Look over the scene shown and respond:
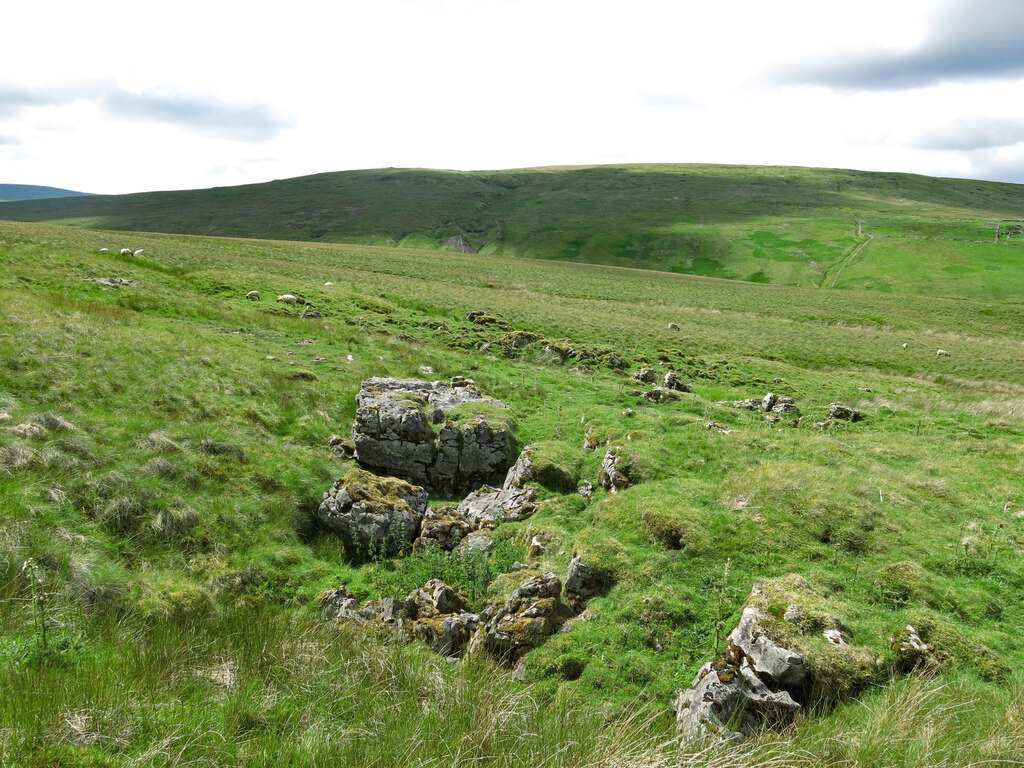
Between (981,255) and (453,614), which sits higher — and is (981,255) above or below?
above

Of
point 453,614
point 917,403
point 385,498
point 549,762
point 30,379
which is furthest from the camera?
point 917,403

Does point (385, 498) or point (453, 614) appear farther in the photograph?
point (385, 498)

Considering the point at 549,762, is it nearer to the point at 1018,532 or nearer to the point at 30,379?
the point at 1018,532

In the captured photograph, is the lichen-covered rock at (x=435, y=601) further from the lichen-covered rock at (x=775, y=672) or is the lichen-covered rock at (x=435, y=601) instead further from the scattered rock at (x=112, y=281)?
the scattered rock at (x=112, y=281)

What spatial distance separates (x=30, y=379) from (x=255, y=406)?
5086mm

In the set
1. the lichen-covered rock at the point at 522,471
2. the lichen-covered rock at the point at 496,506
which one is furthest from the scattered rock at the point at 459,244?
the lichen-covered rock at the point at 496,506

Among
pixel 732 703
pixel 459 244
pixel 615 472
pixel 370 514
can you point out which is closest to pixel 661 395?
pixel 615 472

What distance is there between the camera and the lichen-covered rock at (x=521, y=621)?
7613 mm

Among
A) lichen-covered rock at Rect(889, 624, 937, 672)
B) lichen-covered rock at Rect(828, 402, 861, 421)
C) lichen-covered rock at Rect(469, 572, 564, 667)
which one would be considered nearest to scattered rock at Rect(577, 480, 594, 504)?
lichen-covered rock at Rect(469, 572, 564, 667)

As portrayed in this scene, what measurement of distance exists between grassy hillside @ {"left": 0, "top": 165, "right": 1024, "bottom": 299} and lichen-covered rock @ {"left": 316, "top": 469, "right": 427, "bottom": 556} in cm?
10765

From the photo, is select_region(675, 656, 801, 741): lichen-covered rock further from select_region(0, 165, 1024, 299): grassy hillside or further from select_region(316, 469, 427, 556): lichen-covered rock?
select_region(0, 165, 1024, 299): grassy hillside

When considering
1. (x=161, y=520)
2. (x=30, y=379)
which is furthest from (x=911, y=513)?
(x=30, y=379)

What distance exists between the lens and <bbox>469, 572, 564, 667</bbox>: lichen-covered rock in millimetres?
7613

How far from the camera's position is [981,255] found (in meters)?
104
